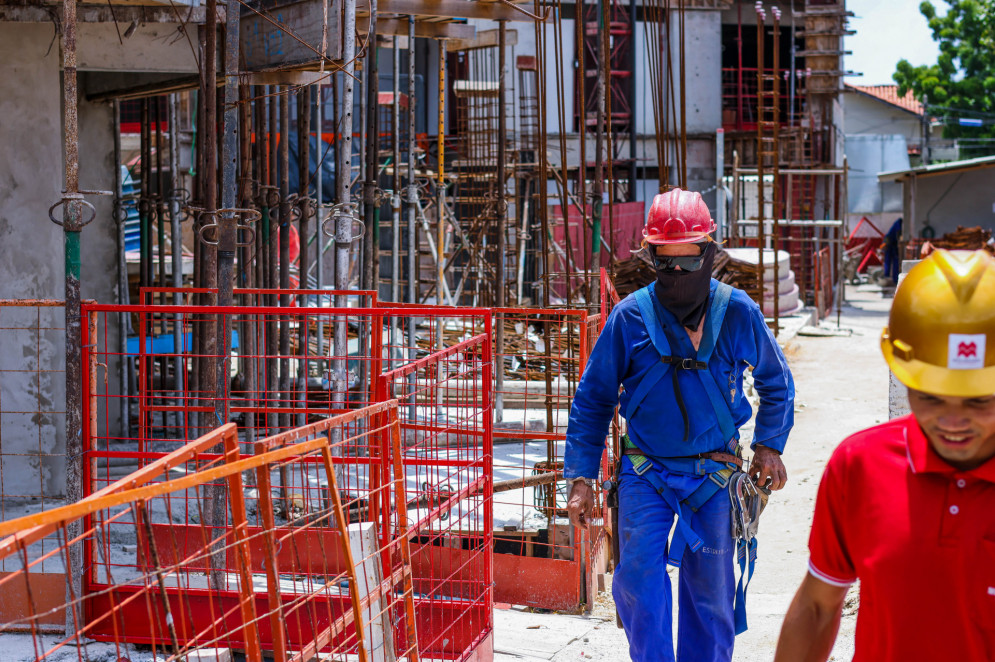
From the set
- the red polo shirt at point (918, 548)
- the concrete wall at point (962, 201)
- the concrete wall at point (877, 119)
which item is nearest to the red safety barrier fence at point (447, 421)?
the red polo shirt at point (918, 548)

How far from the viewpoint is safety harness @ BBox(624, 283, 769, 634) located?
4586mm

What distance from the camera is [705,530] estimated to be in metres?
4.59

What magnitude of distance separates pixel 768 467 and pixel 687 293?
84 cm

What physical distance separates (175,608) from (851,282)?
3797 centimetres

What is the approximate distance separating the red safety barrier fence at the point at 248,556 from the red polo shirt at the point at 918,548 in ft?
5.01

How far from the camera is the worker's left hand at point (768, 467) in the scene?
4.70 metres

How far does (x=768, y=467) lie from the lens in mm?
4703

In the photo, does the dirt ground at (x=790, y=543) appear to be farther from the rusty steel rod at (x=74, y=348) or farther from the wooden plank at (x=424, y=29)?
the wooden plank at (x=424, y=29)

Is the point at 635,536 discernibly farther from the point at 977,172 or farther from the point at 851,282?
the point at 851,282

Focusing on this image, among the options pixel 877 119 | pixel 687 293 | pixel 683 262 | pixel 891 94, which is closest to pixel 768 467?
pixel 687 293

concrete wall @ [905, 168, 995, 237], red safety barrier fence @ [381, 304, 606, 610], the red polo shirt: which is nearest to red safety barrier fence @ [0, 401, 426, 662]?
red safety barrier fence @ [381, 304, 606, 610]

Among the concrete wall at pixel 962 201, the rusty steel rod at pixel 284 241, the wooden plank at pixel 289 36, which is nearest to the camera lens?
the wooden plank at pixel 289 36

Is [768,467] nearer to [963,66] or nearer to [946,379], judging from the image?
[946,379]

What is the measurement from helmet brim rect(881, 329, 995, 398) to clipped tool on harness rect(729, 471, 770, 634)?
8.15 ft
